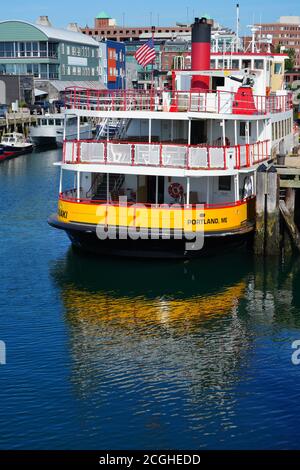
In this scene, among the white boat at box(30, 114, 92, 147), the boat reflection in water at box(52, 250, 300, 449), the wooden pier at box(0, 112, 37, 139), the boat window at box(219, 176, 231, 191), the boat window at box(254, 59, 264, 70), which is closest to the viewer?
the boat reflection in water at box(52, 250, 300, 449)

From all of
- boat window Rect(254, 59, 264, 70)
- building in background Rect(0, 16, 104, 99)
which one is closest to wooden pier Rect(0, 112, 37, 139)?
building in background Rect(0, 16, 104, 99)

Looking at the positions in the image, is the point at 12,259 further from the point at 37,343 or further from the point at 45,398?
the point at 45,398

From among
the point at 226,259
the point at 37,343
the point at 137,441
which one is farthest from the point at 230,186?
the point at 137,441

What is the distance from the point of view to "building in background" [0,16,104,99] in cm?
10675

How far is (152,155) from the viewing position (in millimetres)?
30141

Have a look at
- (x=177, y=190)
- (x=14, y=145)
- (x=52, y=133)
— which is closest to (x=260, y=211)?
(x=177, y=190)

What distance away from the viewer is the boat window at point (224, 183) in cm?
3259

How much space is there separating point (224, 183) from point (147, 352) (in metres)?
12.5

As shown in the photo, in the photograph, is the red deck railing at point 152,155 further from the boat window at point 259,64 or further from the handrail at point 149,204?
the boat window at point 259,64

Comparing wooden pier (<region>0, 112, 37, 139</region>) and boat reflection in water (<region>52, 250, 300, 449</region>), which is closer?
boat reflection in water (<region>52, 250, 300, 449</region>)

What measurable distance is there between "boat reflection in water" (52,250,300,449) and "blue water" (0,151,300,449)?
43 millimetres

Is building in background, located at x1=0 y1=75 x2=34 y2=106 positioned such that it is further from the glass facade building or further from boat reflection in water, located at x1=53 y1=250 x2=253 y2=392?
boat reflection in water, located at x1=53 y1=250 x2=253 y2=392

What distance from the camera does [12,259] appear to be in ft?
108
